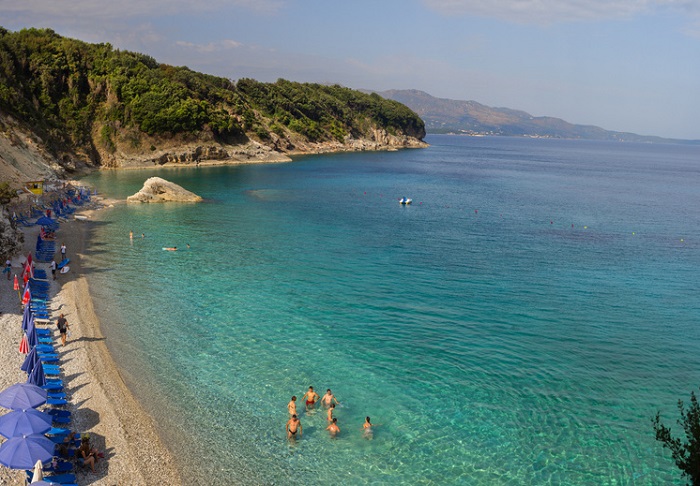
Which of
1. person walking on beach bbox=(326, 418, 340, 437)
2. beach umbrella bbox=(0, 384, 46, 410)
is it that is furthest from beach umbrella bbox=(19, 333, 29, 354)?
person walking on beach bbox=(326, 418, 340, 437)

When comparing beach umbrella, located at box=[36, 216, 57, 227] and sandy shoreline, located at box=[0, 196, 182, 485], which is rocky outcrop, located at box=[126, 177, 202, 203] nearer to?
beach umbrella, located at box=[36, 216, 57, 227]

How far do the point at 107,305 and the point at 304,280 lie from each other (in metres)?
12.8

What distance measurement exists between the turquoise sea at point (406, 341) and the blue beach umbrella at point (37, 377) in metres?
3.47

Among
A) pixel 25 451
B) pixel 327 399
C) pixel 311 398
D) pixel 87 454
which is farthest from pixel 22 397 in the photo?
pixel 327 399

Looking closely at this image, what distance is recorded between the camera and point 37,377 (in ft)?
63.4

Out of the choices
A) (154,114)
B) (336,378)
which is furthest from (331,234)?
(154,114)

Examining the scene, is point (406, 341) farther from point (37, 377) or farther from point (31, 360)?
point (31, 360)

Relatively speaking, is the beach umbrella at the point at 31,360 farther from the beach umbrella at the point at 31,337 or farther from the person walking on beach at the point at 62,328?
the person walking on beach at the point at 62,328

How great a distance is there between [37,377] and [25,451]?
5.36 meters

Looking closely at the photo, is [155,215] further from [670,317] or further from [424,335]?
[670,317]

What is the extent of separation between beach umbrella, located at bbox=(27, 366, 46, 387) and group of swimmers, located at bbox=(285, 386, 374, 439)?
31.3ft

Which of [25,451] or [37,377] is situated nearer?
[25,451]

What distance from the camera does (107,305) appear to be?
30.5 m

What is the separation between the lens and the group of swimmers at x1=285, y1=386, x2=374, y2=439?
1873 centimetres
